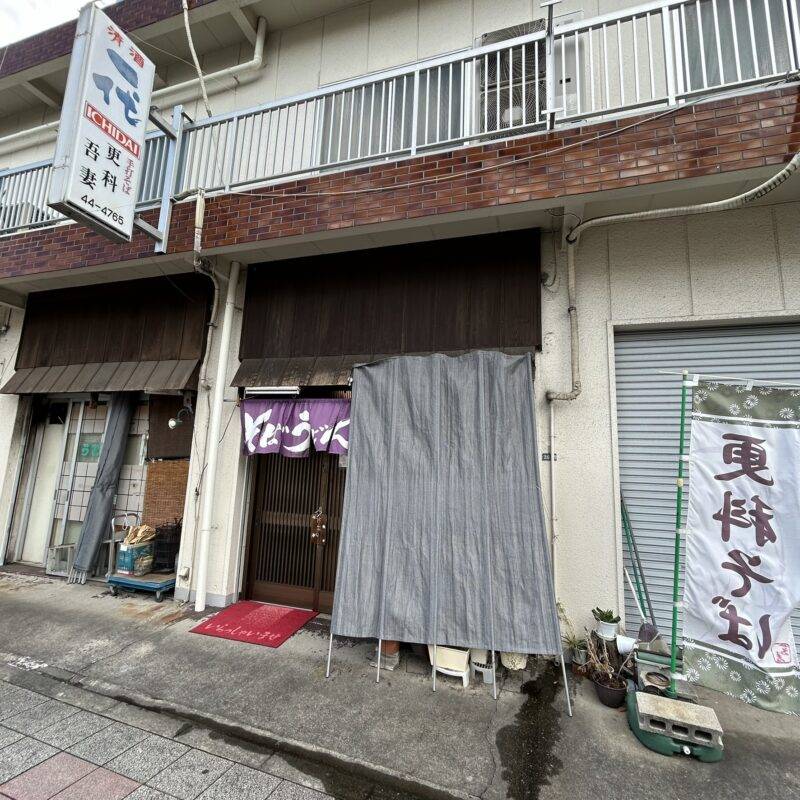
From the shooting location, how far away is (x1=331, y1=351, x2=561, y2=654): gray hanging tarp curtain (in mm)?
4008

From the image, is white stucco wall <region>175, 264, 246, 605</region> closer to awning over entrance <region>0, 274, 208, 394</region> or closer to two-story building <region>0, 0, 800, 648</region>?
two-story building <region>0, 0, 800, 648</region>

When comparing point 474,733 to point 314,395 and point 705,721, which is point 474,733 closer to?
point 705,721

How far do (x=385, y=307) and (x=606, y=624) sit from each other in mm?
4607

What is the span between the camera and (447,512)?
4297 millimetres

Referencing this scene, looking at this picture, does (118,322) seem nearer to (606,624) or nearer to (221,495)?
(221,495)

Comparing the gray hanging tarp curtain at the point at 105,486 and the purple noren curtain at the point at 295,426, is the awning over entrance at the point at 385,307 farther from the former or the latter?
the gray hanging tarp curtain at the point at 105,486

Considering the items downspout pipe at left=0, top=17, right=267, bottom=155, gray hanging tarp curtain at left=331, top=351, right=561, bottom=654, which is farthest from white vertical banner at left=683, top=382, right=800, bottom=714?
downspout pipe at left=0, top=17, right=267, bottom=155

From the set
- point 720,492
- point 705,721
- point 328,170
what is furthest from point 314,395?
point 705,721

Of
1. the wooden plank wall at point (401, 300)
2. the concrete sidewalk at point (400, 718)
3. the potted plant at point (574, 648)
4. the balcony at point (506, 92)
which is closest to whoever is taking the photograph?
the concrete sidewalk at point (400, 718)

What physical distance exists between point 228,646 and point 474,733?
9.77 feet

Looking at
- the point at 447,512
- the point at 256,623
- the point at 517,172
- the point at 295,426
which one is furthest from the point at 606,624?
the point at 517,172

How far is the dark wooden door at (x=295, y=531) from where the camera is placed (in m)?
5.76

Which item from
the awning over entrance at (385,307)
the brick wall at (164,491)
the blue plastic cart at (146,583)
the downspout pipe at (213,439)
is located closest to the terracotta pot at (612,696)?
the awning over entrance at (385,307)

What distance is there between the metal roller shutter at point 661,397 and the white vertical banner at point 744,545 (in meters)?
1.34
